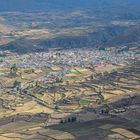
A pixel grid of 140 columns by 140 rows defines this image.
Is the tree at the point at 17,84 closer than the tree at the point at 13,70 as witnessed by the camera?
Yes

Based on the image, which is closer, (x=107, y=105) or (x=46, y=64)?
(x=107, y=105)

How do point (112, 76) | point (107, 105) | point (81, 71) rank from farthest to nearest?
point (81, 71), point (112, 76), point (107, 105)

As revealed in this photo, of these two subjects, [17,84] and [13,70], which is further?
[13,70]

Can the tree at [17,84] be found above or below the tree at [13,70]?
below

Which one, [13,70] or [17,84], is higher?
[13,70]

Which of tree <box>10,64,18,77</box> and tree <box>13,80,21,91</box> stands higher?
tree <box>10,64,18,77</box>

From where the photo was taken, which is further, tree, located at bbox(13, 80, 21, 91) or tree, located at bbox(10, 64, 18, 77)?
tree, located at bbox(10, 64, 18, 77)

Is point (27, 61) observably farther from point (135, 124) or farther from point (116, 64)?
point (135, 124)

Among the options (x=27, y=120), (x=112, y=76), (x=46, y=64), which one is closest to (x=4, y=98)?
(x=27, y=120)

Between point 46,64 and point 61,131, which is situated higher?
point 46,64

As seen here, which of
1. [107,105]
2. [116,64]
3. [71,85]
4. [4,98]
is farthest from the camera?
[116,64]
